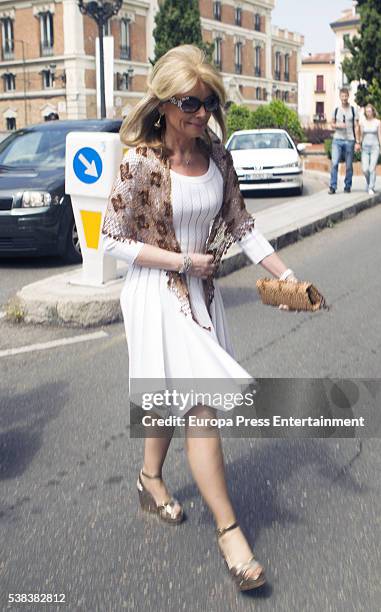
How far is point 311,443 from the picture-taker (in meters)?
4.09

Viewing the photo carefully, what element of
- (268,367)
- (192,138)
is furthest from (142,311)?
(268,367)

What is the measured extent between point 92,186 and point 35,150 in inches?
133

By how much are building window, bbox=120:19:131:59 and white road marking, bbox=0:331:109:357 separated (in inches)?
2095

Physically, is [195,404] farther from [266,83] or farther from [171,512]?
[266,83]

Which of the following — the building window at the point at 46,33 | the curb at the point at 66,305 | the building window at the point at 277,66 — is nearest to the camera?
the curb at the point at 66,305

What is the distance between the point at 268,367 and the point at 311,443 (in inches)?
51.1

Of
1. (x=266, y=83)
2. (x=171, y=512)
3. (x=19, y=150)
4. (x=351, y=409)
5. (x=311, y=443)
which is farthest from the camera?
(x=266, y=83)

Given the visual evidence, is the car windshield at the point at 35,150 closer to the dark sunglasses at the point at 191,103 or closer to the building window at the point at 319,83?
the dark sunglasses at the point at 191,103

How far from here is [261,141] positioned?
59.7 ft

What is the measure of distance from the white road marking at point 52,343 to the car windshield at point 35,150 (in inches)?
155

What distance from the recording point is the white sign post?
23.1 feet

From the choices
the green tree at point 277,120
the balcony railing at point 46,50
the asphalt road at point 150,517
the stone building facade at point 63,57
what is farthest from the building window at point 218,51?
the asphalt road at point 150,517

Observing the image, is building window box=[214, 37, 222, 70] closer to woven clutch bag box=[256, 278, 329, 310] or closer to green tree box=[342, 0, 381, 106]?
green tree box=[342, 0, 381, 106]

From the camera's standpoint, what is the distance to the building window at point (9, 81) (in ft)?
183
